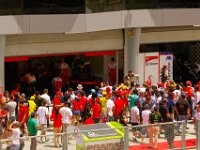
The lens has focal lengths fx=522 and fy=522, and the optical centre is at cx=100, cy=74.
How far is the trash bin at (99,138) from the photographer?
1331cm

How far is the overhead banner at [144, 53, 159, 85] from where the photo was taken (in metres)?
26.4

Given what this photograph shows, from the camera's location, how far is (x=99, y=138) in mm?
13438

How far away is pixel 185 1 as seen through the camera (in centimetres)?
2617

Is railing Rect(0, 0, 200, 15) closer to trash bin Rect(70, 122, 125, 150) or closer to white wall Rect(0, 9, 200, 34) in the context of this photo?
white wall Rect(0, 9, 200, 34)

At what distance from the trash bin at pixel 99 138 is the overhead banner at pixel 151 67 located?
1273 centimetres

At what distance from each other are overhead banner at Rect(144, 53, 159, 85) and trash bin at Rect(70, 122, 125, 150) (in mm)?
12727

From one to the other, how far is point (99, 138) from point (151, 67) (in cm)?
1338

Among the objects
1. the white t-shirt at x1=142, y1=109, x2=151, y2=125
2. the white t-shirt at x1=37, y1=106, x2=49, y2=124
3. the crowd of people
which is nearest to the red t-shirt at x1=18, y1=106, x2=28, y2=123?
the crowd of people

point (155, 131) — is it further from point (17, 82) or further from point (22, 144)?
point (17, 82)

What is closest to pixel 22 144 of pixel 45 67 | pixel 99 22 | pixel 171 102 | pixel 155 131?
pixel 155 131

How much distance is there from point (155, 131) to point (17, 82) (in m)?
14.3

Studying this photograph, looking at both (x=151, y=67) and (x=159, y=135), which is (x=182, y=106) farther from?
(x=151, y=67)

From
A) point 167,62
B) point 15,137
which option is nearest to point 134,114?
point 15,137

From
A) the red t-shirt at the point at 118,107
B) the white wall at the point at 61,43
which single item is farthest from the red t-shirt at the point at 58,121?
the white wall at the point at 61,43
